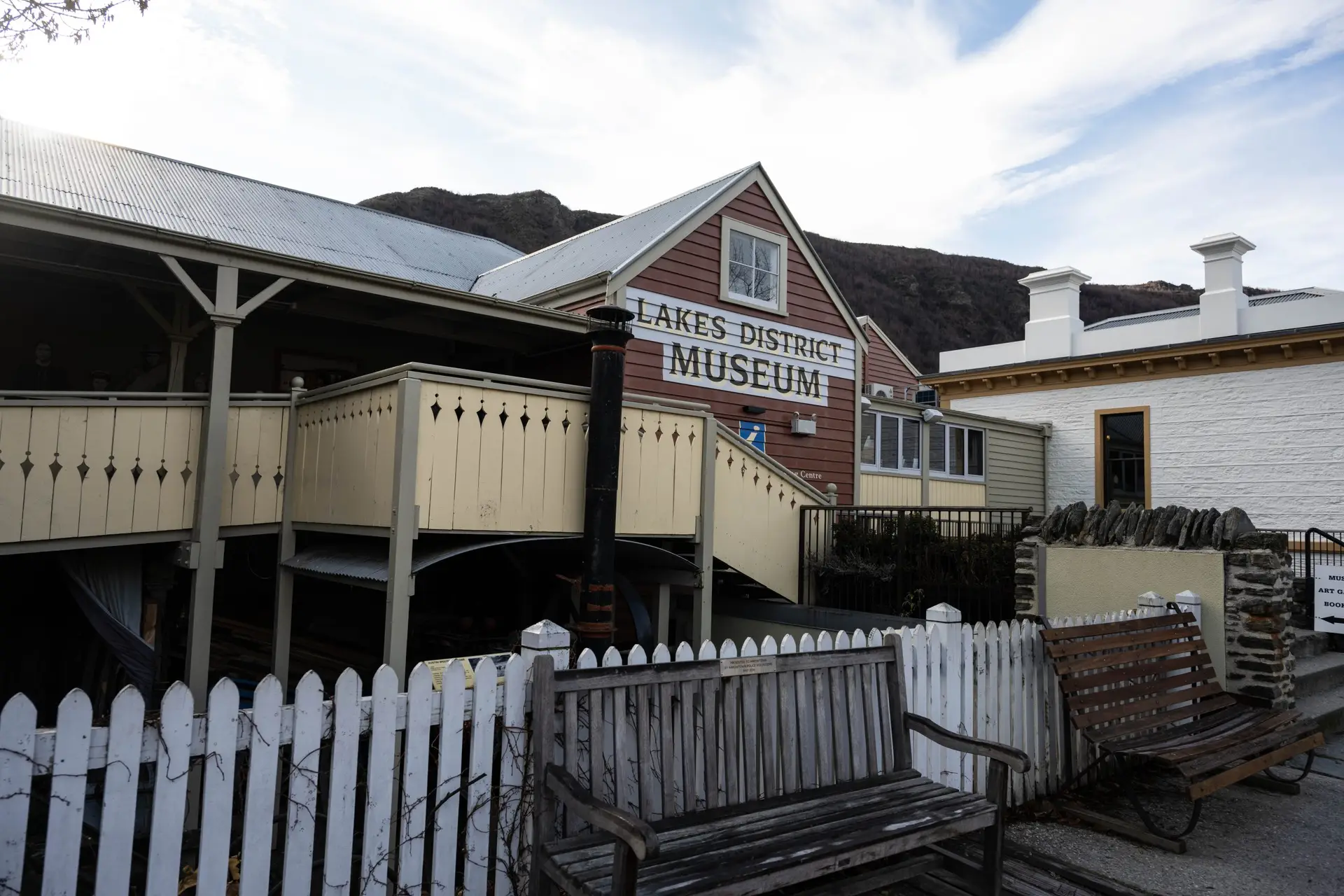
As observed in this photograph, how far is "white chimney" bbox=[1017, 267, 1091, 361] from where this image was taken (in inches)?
772

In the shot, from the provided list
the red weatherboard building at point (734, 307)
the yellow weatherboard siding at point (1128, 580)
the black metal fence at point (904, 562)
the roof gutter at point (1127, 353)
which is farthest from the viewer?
the roof gutter at point (1127, 353)

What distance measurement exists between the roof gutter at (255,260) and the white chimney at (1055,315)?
13.8 m

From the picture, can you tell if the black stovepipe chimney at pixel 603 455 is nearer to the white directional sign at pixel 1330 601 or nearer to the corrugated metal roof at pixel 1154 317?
the white directional sign at pixel 1330 601

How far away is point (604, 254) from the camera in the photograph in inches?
489

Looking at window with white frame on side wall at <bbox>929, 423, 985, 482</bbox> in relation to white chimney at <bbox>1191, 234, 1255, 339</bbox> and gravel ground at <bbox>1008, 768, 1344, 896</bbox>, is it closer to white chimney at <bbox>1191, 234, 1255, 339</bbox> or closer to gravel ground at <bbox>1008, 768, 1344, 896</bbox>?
white chimney at <bbox>1191, 234, 1255, 339</bbox>

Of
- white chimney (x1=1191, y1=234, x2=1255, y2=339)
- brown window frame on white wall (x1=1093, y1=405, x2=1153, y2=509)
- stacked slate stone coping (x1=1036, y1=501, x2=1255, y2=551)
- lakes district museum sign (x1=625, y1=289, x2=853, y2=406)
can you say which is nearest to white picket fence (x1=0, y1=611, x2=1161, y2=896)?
stacked slate stone coping (x1=1036, y1=501, x2=1255, y2=551)

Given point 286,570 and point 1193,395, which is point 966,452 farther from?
point 286,570

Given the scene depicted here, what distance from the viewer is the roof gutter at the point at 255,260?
256 inches

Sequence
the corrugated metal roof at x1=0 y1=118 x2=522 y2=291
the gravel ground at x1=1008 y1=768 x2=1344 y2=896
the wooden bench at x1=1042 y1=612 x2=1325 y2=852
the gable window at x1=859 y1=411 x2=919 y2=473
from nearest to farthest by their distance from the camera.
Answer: the gravel ground at x1=1008 y1=768 x2=1344 y2=896, the wooden bench at x1=1042 y1=612 x2=1325 y2=852, the corrugated metal roof at x1=0 y1=118 x2=522 y2=291, the gable window at x1=859 y1=411 x2=919 y2=473

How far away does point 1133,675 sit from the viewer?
5.46 m

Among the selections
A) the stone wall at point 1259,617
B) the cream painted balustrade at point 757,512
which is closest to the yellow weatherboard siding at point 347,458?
the cream painted balustrade at point 757,512

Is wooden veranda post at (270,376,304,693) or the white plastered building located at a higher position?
the white plastered building

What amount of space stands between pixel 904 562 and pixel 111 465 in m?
7.89

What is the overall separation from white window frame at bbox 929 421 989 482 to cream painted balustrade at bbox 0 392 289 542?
1336cm
